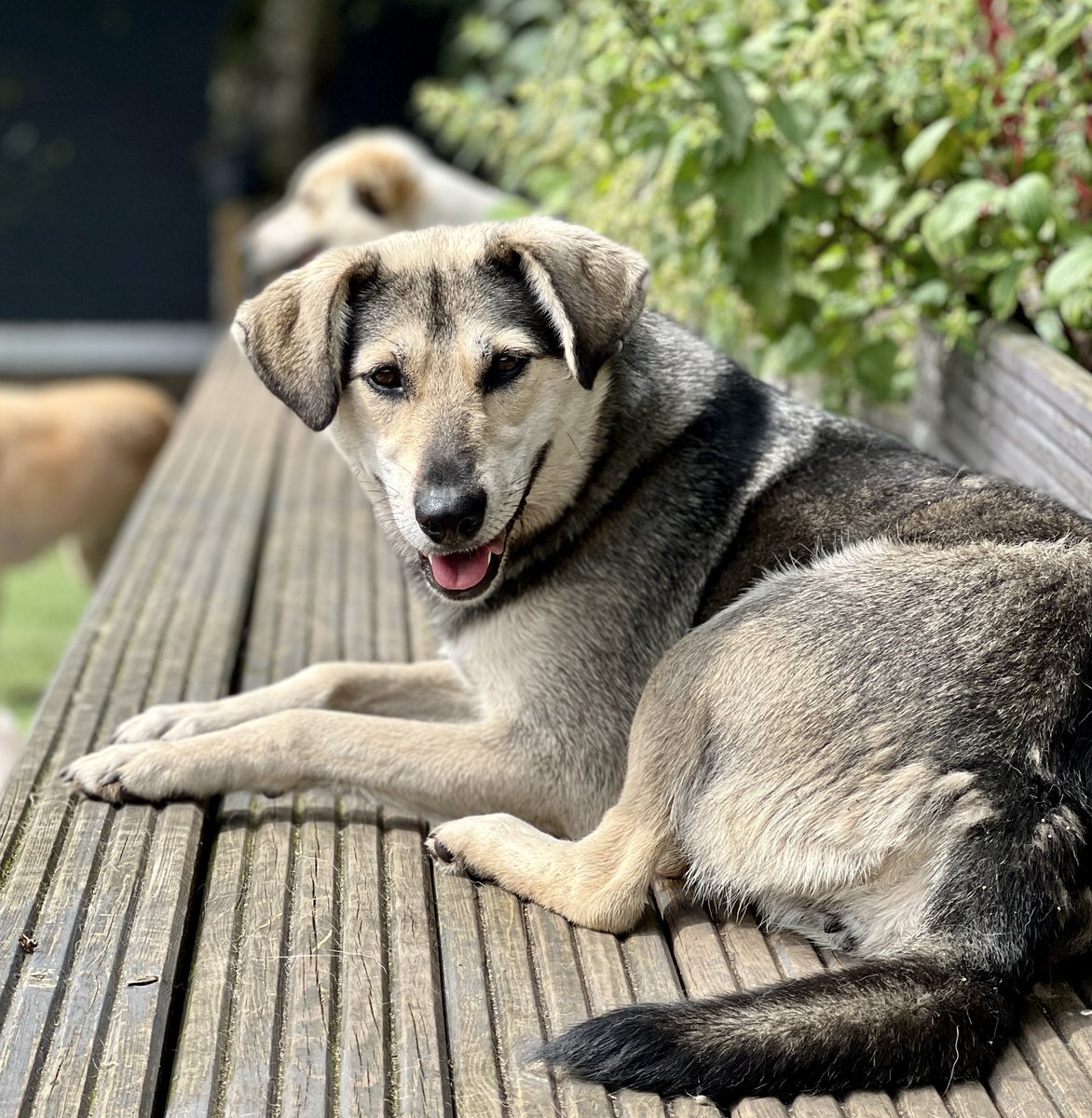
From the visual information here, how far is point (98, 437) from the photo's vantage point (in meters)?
6.79

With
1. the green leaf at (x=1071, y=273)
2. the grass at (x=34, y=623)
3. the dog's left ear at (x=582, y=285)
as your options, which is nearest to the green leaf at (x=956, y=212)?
A: the green leaf at (x=1071, y=273)


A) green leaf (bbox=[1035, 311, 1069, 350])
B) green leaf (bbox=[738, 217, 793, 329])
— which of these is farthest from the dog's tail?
green leaf (bbox=[738, 217, 793, 329])

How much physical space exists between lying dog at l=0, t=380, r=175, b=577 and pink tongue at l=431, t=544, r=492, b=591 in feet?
14.2

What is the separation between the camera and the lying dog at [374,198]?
20.3ft

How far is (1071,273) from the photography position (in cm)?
300

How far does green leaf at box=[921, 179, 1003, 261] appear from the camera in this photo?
10.5 feet

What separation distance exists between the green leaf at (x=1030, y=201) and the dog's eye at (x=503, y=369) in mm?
1245

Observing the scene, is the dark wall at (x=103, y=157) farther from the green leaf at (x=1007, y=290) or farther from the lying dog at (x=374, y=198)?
the green leaf at (x=1007, y=290)

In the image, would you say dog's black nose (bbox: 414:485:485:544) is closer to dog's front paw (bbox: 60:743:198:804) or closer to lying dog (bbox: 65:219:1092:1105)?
lying dog (bbox: 65:219:1092:1105)

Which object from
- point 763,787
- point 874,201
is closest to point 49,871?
point 763,787

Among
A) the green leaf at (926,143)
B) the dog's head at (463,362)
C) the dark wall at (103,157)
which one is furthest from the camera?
the dark wall at (103,157)

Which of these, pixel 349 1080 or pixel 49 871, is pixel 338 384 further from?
pixel 349 1080

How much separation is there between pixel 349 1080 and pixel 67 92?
1083cm

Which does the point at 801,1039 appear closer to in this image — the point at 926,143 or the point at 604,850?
the point at 604,850
